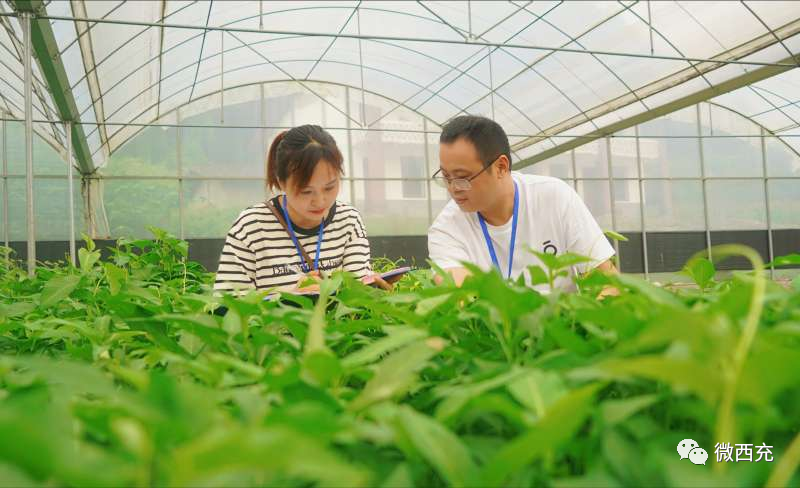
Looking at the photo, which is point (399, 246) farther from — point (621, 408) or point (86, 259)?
point (621, 408)

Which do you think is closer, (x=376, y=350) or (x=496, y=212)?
(x=376, y=350)

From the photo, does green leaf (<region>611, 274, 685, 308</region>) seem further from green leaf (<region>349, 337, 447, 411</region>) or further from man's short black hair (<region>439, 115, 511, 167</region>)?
man's short black hair (<region>439, 115, 511, 167</region>)

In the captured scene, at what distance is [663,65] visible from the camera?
1085 cm

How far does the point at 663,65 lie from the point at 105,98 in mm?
10152

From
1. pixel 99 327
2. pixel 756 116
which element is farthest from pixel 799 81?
pixel 99 327

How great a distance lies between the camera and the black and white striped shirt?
2418mm

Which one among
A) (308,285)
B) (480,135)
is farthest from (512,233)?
(308,285)

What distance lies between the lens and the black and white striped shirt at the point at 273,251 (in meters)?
2.42

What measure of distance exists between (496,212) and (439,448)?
2.08 m

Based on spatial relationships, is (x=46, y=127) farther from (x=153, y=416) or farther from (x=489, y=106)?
(x=153, y=416)

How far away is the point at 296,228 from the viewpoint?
99.3 inches

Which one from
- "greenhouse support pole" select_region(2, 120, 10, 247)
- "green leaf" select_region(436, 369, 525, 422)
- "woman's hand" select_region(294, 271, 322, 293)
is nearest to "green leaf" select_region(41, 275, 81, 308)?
"woman's hand" select_region(294, 271, 322, 293)

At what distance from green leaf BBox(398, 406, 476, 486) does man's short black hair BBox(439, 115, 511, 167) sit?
6.35 feet

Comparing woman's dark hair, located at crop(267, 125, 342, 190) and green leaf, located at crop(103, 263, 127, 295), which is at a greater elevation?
woman's dark hair, located at crop(267, 125, 342, 190)
